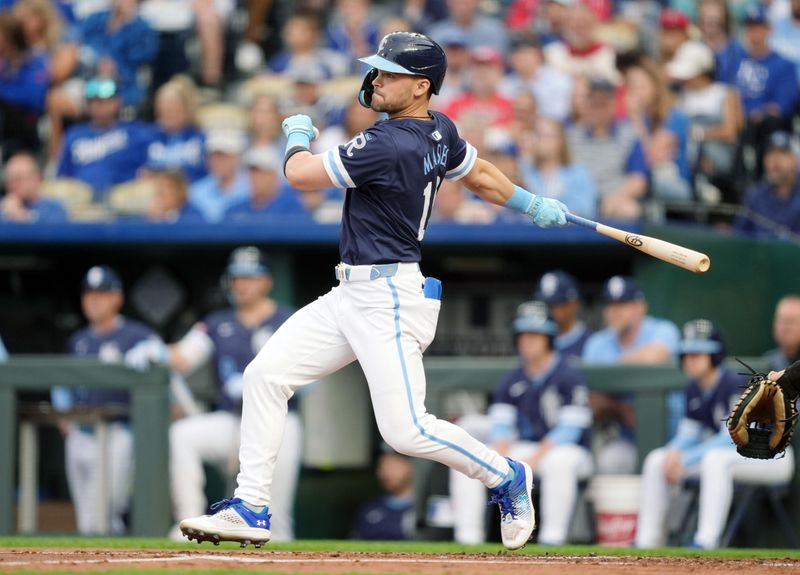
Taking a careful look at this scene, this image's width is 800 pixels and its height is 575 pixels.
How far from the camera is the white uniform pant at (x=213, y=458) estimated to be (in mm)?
8484

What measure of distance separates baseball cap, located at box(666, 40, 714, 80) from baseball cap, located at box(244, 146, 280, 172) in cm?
286

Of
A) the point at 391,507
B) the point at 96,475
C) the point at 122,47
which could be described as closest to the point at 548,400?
the point at 391,507

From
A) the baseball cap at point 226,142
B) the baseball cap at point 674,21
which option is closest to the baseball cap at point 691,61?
the baseball cap at point 674,21

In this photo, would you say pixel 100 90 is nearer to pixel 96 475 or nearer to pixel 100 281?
pixel 100 281

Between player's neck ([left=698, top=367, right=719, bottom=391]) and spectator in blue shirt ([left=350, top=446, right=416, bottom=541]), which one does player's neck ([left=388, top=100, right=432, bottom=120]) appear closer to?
player's neck ([left=698, top=367, right=719, bottom=391])

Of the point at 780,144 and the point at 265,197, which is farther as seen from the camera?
the point at 265,197

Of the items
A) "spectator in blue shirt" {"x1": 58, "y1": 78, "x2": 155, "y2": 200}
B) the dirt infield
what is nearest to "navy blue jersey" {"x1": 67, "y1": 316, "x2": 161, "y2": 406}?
"spectator in blue shirt" {"x1": 58, "y1": 78, "x2": 155, "y2": 200}

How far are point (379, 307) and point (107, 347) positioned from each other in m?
4.15

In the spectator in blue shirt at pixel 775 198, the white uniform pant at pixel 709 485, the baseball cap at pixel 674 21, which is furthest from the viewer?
the baseball cap at pixel 674 21

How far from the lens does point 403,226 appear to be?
5336 millimetres

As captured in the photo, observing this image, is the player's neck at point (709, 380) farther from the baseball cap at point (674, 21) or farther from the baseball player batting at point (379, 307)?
the baseball cap at point (674, 21)

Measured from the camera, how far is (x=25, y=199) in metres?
9.95

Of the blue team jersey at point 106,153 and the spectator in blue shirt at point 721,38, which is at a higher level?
the spectator in blue shirt at point 721,38

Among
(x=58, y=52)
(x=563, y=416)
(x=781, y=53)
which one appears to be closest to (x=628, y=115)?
(x=781, y=53)
